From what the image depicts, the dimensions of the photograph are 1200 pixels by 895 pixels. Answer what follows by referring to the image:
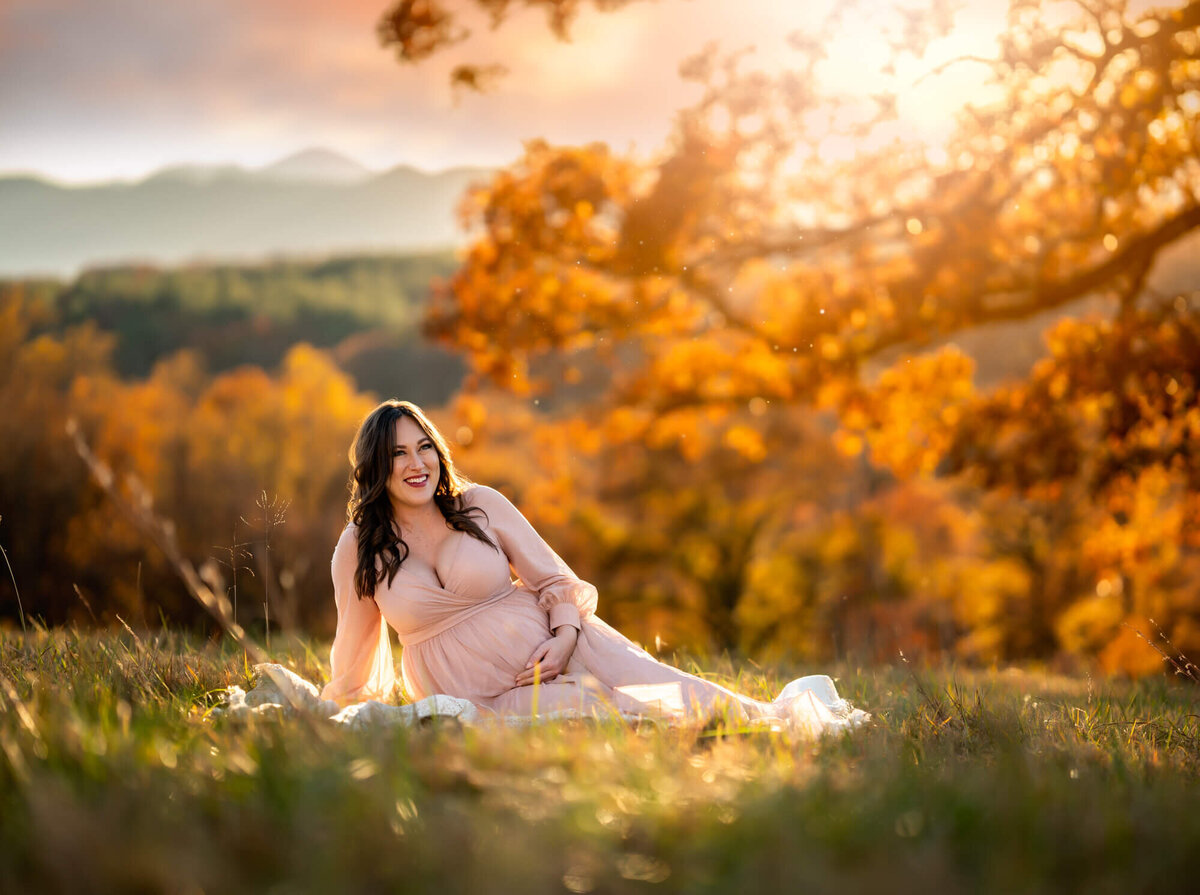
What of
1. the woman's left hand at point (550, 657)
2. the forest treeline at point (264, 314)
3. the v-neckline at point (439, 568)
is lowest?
the woman's left hand at point (550, 657)

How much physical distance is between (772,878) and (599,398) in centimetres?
1005

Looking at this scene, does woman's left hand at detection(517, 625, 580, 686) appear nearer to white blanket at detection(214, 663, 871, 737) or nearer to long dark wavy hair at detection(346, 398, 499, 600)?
white blanket at detection(214, 663, 871, 737)

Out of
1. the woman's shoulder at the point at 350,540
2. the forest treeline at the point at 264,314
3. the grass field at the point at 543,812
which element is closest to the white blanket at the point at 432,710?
the grass field at the point at 543,812

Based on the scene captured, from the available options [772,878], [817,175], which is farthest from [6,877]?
[817,175]

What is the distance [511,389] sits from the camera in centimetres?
1067

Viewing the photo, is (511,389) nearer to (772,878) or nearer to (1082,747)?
(1082,747)

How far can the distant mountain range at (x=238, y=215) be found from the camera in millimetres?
57250

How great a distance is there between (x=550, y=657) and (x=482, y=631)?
13.2 inches

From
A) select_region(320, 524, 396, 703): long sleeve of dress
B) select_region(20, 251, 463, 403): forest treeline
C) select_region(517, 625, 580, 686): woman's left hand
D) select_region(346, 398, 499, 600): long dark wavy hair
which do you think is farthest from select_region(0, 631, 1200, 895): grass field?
select_region(20, 251, 463, 403): forest treeline

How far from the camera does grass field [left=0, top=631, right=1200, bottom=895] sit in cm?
193

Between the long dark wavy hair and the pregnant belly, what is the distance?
0.35 m

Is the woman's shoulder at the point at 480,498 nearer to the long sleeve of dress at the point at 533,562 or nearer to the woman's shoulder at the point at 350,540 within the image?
the long sleeve of dress at the point at 533,562

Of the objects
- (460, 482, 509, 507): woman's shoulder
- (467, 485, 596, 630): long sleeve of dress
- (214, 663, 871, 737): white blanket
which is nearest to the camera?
(214, 663, 871, 737): white blanket

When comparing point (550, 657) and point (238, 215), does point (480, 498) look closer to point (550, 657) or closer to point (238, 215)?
point (550, 657)
